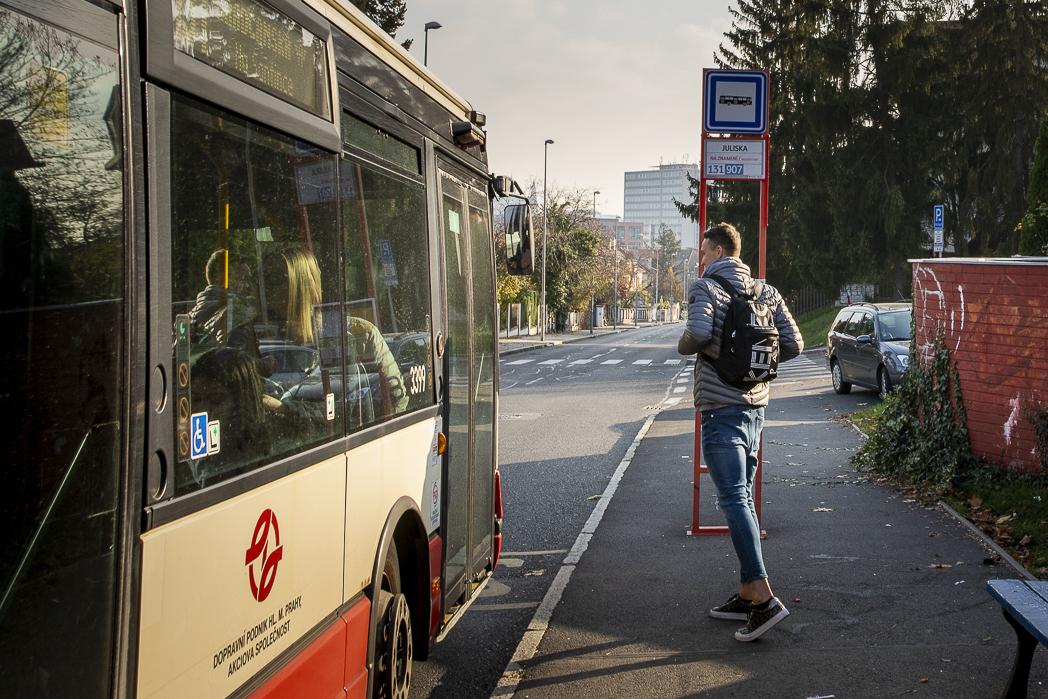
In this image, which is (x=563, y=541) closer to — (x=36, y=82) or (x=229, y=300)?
(x=229, y=300)

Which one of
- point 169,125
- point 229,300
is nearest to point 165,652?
point 229,300

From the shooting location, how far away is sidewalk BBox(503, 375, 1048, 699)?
16.6ft

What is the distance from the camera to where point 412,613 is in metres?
4.82

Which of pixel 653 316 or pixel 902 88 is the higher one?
pixel 902 88

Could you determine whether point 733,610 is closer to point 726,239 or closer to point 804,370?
point 726,239

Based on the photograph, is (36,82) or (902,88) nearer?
(36,82)

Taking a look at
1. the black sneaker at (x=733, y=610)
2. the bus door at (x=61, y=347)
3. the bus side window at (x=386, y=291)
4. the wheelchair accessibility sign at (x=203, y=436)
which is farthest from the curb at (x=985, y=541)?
the bus door at (x=61, y=347)

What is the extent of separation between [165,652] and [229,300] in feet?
2.83

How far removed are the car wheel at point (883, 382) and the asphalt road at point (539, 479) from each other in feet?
2.07

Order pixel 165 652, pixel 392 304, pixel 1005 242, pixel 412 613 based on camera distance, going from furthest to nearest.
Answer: pixel 1005 242 → pixel 412 613 → pixel 392 304 → pixel 165 652

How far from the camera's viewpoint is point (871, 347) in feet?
62.7

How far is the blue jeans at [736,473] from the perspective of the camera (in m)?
5.72

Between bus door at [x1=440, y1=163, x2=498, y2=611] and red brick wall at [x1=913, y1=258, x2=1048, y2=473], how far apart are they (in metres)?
4.35

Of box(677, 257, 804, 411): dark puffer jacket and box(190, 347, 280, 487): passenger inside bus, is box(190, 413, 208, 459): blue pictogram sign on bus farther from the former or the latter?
box(677, 257, 804, 411): dark puffer jacket
